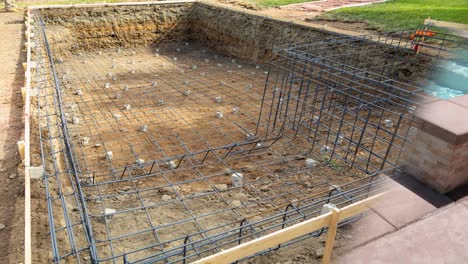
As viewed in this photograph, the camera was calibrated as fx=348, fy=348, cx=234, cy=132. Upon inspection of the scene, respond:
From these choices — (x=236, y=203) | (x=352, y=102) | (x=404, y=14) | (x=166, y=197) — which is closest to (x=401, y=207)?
(x=236, y=203)

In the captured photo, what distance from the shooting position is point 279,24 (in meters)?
14.8

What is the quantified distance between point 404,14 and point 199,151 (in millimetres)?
10994

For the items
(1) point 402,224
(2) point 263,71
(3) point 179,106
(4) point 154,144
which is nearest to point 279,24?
(2) point 263,71

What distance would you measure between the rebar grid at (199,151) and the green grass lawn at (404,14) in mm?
3027

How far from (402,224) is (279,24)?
13.5 meters

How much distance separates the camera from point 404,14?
Answer: 46.1 feet

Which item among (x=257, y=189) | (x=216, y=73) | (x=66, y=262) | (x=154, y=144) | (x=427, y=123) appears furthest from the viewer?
(x=216, y=73)

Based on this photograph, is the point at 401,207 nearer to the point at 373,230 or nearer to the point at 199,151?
the point at 373,230

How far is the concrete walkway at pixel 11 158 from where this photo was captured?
4188 millimetres

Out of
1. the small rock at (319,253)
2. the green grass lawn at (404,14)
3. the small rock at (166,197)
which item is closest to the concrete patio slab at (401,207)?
the small rock at (319,253)

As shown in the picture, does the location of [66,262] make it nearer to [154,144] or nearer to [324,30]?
[154,144]

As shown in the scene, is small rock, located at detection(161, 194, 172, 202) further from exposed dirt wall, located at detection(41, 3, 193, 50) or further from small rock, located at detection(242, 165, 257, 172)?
exposed dirt wall, located at detection(41, 3, 193, 50)
